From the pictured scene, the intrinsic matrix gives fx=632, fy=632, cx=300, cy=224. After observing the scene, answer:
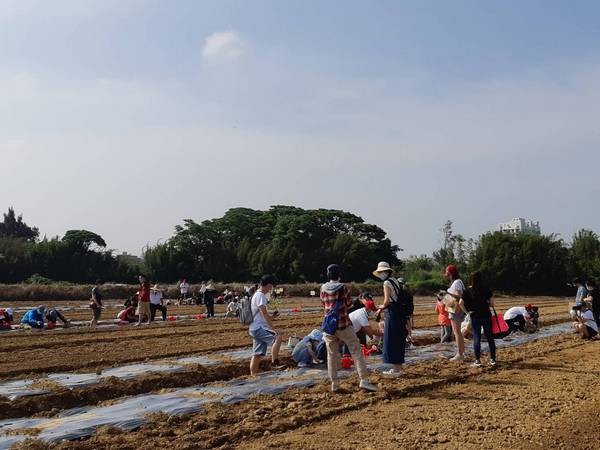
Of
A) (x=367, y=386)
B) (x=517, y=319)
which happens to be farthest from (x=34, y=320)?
(x=367, y=386)

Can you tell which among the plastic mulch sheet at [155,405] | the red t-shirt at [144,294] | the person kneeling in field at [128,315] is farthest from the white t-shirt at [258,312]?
the person kneeling in field at [128,315]

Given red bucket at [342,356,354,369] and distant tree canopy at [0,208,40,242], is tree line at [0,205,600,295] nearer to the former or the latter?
distant tree canopy at [0,208,40,242]

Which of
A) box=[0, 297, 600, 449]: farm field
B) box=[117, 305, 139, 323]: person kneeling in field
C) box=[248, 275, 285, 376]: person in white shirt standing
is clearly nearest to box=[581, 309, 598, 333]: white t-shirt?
box=[0, 297, 600, 449]: farm field

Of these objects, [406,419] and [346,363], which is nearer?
[406,419]

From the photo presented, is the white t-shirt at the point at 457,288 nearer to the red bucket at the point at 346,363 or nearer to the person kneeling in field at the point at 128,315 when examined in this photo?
the red bucket at the point at 346,363

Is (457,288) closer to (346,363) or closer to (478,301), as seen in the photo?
(478,301)

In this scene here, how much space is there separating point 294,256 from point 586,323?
47760 mm

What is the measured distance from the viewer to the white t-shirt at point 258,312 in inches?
363

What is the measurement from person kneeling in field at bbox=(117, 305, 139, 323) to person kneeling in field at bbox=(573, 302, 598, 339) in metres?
13.1

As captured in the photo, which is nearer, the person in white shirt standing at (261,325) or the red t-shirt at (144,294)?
the person in white shirt standing at (261,325)

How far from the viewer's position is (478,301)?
992cm

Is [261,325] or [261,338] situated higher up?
[261,325]

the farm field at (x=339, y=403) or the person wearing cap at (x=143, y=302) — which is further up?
the person wearing cap at (x=143, y=302)

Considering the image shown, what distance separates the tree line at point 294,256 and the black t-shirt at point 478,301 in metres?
41.0
